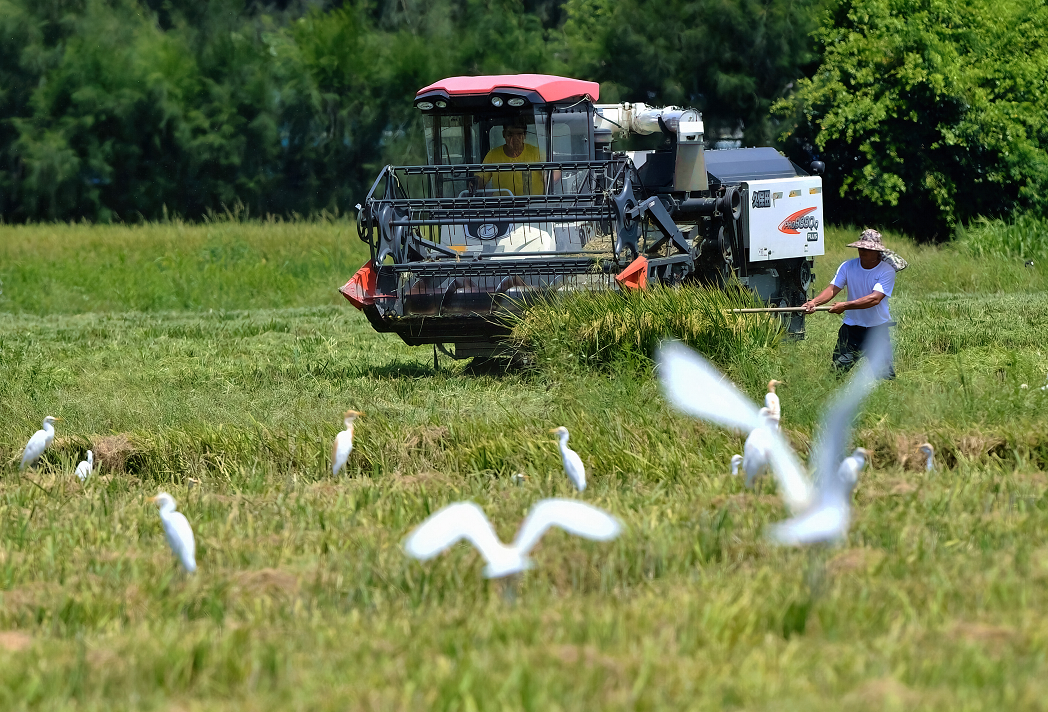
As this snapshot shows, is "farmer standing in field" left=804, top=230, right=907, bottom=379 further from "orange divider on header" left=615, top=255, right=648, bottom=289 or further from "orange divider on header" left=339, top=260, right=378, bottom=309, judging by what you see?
"orange divider on header" left=339, top=260, right=378, bottom=309

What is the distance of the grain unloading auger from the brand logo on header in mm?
21

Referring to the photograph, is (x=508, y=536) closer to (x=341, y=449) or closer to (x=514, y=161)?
(x=341, y=449)

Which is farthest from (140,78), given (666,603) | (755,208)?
(666,603)

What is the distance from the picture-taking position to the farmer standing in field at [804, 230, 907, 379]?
9.58m

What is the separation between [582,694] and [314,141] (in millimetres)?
37896

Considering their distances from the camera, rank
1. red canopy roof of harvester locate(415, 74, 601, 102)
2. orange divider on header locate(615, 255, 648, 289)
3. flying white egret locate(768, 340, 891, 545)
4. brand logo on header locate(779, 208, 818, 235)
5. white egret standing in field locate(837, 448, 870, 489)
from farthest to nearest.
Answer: brand logo on header locate(779, 208, 818, 235) < red canopy roof of harvester locate(415, 74, 601, 102) < orange divider on header locate(615, 255, 648, 289) < white egret standing in field locate(837, 448, 870, 489) < flying white egret locate(768, 340, 891, 545)

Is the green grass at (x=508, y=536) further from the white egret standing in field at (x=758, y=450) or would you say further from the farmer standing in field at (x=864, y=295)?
the farmer standing in field at (x=864, y=295)

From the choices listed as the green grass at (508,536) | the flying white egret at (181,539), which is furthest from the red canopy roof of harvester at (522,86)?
the flying white egret at (181,539)

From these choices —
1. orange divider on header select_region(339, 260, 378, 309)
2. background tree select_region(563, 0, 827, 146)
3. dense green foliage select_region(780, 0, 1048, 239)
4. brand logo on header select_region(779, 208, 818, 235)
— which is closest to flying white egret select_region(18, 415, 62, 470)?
orange divider on header select_region(339, 260, 378, 309)

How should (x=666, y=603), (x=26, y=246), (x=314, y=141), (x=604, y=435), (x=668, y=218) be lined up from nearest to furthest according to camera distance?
(x=666, y=603), (x=604, y=435), (x=668, y=218), (x=26, y=246), (x=314, y=141)

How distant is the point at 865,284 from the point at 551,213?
2.85 m

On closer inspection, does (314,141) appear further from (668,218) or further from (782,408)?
(782,408)

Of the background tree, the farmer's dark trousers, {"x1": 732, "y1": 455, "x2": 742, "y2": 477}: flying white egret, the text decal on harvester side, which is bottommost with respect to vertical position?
the background tree

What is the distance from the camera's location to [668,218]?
40.6 ft
